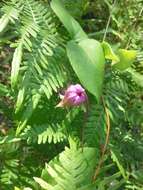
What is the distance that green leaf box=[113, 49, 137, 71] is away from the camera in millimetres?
1380

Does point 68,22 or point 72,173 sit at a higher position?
point 68,22

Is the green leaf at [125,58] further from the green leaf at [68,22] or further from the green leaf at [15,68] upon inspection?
the green leaf at [15,68]

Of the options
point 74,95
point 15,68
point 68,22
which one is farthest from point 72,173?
point 68,22

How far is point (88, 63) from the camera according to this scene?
1.28 meters

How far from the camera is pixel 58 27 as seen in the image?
5.31ft

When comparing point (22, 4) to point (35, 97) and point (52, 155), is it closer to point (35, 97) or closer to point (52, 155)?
point (35, 97)

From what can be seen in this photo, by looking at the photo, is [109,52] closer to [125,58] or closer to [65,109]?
[125,58]

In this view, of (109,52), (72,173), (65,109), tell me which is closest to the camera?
(72,173)

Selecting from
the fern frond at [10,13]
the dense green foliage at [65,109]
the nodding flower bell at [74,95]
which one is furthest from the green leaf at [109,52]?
the fern frond at [10,13]

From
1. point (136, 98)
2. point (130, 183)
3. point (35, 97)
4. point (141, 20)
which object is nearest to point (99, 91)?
point (35, 97)

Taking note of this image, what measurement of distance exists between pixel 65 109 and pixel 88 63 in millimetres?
264

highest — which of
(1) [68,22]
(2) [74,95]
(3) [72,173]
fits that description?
(1) [68,22]

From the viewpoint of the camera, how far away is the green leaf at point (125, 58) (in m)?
1.38

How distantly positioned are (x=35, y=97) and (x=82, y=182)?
0.88 ft
